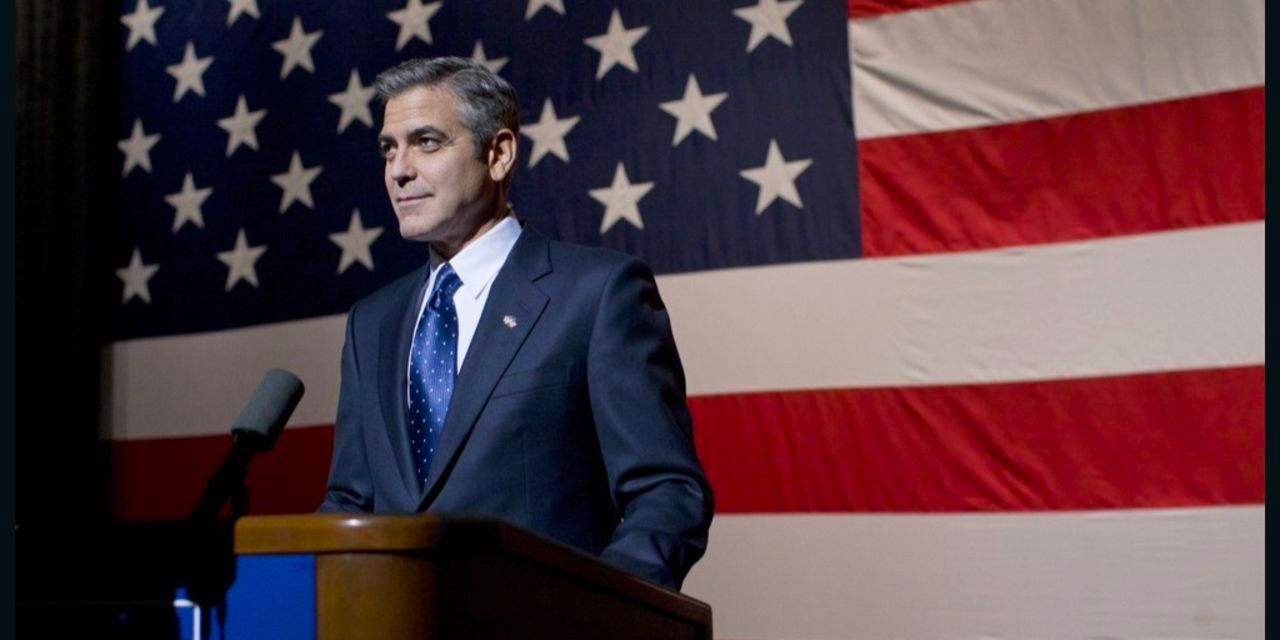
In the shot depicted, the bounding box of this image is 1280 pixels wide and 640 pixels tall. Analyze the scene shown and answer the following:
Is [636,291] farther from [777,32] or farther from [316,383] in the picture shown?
[316,383]

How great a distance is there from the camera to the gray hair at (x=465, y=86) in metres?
Answer: 1.91

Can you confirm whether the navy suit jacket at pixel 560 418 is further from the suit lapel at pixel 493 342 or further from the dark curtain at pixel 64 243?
the dark curtain at pixel 64 243

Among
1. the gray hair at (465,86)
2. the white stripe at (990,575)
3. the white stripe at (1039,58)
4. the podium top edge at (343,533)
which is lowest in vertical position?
the white stripe at (990,575)

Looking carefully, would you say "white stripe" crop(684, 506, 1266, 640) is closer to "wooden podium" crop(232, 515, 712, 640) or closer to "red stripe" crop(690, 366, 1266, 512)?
"red stripe" crop(690, 366, 1266, 512)

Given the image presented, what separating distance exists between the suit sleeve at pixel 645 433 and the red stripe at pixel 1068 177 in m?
1.21

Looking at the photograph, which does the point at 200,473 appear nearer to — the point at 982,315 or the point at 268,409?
the point at 982,315

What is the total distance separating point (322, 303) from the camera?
365 centimetres

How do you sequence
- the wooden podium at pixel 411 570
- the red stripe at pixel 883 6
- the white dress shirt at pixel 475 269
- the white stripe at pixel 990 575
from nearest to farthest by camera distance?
1. the wooden podium at pixel 411 570
2. the white dress shirt at pixel 475 269
3. the white stripe at pixel 990 575
4. the red stripe at pixel 883 6

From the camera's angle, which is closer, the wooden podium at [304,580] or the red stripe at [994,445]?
the wooden podium at [304,580]

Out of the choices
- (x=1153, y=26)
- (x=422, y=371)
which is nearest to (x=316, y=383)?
(x=422, y=371)

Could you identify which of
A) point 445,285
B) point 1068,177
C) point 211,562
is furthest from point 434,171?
point 1068,177

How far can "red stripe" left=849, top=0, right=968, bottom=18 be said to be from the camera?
2939mm

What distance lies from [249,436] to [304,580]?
29 centimetres

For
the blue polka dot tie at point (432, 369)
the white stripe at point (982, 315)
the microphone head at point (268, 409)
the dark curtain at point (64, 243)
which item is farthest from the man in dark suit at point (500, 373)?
the dark curtain at point (64, 243)
